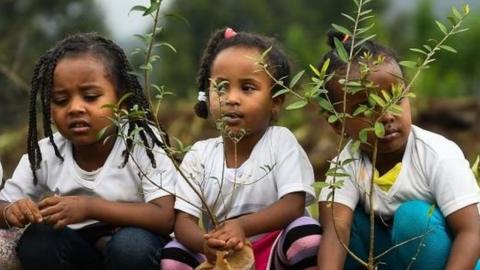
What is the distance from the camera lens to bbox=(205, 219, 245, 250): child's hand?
2.89 meters

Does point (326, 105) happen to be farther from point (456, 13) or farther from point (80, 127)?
point (80, 127)

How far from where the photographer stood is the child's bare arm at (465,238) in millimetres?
2980

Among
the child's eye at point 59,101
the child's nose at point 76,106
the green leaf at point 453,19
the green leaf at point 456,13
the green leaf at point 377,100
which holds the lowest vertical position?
the green leaf at point 377,100

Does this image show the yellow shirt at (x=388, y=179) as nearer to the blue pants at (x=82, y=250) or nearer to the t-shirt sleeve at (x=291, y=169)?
the t-shirt sleeve at (x=291, y=169)

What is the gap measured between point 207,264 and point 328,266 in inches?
15.2

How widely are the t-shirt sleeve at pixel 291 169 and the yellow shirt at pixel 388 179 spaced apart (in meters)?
0.23

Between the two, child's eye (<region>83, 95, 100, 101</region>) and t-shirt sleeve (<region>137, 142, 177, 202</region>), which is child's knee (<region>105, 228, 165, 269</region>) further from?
child's eye (<region>83, 95, 100, 101</region>)

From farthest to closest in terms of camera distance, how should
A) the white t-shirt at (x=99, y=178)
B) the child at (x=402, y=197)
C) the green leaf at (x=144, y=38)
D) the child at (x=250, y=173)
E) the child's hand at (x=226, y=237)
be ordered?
the white t-shirt at (x=99, y=178)
the child at (x=250, y=173)
the child at (x=402, y=197)
the child's hand at (x=226, y=237)
the green leaf at (x=144, y=38)

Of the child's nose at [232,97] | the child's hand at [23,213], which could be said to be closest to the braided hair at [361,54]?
the child's nose at [232,97]

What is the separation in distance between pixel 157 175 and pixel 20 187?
0.51m

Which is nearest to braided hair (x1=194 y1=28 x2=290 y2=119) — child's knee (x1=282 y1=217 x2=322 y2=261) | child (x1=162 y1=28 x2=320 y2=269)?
child (x1=162 y1=28 x2=320 y2=269)

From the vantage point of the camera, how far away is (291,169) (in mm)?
3258

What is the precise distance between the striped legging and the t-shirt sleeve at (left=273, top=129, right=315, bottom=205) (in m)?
0.11

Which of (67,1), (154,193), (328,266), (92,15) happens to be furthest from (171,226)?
(67,1)
